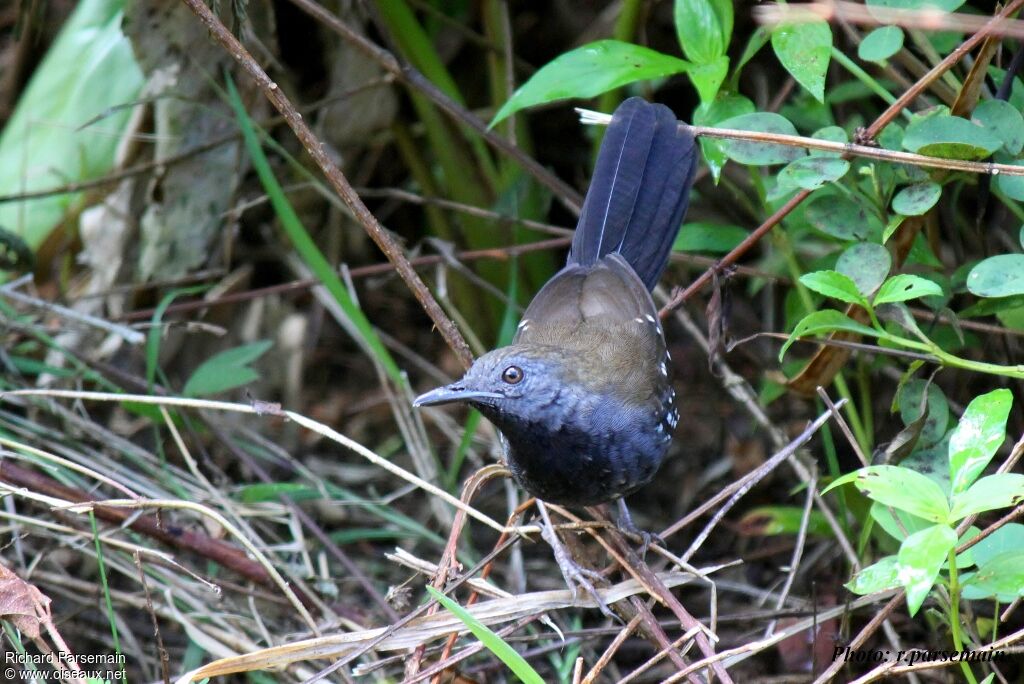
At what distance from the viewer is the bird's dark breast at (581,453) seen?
11.3 feet

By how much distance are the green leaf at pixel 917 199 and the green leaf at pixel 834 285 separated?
409mm

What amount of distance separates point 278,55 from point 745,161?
2700 millimetres

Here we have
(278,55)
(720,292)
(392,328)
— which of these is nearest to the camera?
(720,292)

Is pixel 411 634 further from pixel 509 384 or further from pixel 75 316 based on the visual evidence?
pixel 75 316

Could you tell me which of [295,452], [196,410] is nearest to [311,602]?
[196,410]

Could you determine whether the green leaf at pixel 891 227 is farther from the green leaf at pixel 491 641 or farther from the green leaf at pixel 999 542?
the green leaf at pixel 491 641

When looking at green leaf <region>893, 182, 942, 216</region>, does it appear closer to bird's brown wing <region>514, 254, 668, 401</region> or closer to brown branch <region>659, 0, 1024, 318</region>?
brown branch <region>659, 0, 1024, 318</region>

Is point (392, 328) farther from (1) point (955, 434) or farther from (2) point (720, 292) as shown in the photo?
(1) point (955, 434)

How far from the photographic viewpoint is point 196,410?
4.58 m

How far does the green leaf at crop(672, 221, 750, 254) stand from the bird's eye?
1.08 metres

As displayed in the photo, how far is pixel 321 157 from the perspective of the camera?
3.16 metres

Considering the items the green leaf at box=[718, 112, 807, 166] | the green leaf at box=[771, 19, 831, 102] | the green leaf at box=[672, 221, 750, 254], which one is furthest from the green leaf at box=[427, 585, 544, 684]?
the green leaf at box=[672, 221, 750, 254]

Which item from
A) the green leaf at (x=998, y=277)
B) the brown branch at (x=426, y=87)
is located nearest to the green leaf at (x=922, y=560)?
the green leaf at (x=998, y=277)

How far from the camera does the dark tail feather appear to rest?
421 centimetres
